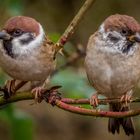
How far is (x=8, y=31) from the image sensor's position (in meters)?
2.63

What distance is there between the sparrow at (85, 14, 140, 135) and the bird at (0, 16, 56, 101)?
0.21 meters

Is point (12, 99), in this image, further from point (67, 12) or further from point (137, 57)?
point (67, 12)

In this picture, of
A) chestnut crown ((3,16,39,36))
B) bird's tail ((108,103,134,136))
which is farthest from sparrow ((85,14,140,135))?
chestnut crown ((3,16,39,36))

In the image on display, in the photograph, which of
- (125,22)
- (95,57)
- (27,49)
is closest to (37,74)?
(27,49)

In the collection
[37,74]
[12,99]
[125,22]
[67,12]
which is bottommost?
[12,99]

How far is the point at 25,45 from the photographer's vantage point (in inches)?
112

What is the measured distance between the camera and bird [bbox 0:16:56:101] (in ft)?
8.70

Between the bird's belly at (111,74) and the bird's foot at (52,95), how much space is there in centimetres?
69

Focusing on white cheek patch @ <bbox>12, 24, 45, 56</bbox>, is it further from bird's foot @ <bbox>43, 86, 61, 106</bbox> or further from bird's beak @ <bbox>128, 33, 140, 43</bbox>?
bird's foot @ <bbox>43, 86, 61, 106</bbox>

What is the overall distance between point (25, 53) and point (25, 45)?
39 millimetres

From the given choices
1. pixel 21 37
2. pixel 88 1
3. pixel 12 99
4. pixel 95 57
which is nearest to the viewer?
pixel 12 99

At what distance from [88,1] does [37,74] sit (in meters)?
0.48

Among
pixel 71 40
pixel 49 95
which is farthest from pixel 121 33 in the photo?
pixel 71 40

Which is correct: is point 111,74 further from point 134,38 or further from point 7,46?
point 7,46
